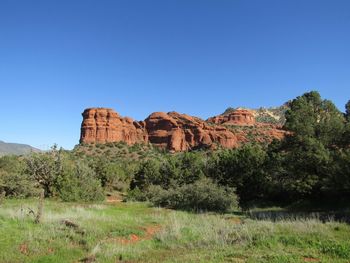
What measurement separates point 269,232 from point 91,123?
432 ft

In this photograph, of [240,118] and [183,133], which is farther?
[240,118]

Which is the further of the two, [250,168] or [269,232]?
[250,168]

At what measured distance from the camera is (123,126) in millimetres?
145250

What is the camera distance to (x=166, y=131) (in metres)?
142

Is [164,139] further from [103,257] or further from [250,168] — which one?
[103,257]

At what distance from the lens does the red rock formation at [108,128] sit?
13812cm

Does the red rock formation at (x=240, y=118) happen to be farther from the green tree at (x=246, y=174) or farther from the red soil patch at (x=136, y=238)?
the red soil patch at (x=136, y=238)

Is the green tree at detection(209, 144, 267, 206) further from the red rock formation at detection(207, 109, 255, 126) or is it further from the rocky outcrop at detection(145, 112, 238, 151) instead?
the red rock formation at detection(207, 109, 255, 126)

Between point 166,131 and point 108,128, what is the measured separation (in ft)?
69.9

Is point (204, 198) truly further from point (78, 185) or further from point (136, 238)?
point (136, 238)

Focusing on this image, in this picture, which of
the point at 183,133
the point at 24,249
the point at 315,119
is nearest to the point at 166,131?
the point at 183,133

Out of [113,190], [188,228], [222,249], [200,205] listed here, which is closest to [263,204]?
[200,205]

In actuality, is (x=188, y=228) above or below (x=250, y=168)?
below

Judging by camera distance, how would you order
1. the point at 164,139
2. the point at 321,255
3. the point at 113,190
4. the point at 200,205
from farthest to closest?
the point at 164,139
the point at 113,190
the point at 200,205
the point at 321,255
